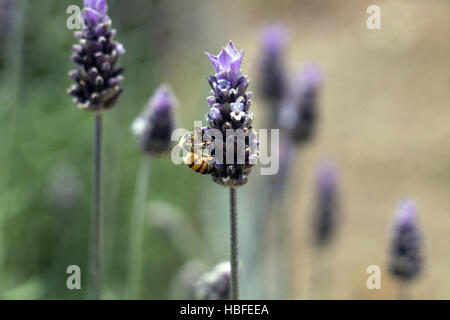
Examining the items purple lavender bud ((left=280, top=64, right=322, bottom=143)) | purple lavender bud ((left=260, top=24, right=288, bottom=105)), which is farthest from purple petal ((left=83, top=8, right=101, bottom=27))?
purple lavender bud ((left=260, top=24, right=288, bottom=105))

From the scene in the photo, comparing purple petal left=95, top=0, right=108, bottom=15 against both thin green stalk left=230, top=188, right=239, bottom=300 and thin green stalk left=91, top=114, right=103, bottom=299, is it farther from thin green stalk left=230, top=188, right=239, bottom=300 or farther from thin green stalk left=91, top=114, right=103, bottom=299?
thin green stalk left=230, top=188, right=239, bottom=300

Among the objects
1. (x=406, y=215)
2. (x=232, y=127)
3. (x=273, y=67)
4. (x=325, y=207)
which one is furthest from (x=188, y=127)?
(x=232, y=127)

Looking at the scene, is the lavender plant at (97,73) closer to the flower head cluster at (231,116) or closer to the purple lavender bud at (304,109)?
the flower head cluster at (231,116)

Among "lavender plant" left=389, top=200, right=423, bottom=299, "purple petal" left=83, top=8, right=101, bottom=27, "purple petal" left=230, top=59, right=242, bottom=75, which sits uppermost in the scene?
"purple petal" left=83, top=8, right=101, bottom=27

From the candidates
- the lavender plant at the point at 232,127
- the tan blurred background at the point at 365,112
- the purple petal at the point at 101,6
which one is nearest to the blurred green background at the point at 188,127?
the tan blurred background at the point at 365,112
